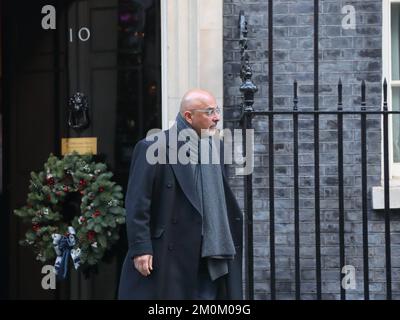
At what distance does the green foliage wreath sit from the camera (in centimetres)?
570

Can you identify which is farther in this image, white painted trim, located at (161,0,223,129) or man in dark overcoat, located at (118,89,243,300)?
white painted trim, located at (161,0,223,129)

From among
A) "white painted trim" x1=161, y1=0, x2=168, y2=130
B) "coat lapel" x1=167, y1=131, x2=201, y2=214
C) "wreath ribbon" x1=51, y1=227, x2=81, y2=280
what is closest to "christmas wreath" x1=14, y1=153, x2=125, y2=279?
"wreath ribbon" x1=51, y1=227, x2=81, y2=280

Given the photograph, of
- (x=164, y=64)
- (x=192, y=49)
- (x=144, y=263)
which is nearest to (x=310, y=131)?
(x=192, y=49)

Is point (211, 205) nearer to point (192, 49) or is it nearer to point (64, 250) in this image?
point (192, 49)

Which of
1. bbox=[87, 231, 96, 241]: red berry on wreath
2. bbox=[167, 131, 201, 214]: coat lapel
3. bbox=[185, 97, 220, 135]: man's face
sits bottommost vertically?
bbox=[87, 231, 96, 241]: red berry on wreath

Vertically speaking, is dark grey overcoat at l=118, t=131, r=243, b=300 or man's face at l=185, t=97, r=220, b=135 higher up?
man's face at l=185, t=97, r=220, b=135

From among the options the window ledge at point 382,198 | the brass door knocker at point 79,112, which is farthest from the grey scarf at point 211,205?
the brass door knocker at point 79,112

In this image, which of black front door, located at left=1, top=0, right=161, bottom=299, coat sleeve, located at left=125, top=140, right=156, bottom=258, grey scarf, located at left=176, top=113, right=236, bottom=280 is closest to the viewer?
coat sleeve, located at left=125, top=140, right=156, bottom=258

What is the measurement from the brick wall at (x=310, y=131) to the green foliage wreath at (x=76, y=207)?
2.99 ft

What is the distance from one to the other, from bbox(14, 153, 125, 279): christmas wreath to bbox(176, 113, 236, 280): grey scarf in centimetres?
136

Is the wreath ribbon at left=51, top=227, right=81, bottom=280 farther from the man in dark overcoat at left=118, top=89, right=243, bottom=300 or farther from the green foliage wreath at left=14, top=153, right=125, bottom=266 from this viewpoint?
the man in dark overcoat at left=118, top=89, right=243, bottom=300

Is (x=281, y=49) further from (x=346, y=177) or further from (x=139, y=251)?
(x=139, y=251)

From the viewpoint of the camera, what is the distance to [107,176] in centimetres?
579

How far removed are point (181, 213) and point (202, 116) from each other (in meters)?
0.54
